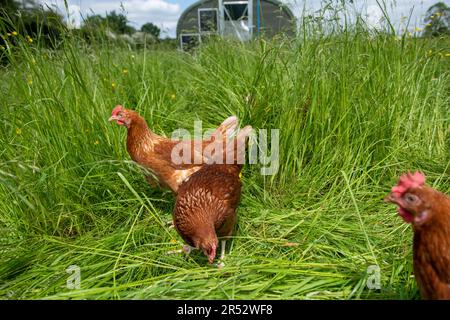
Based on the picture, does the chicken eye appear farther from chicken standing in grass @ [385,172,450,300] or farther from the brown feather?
the brown feather

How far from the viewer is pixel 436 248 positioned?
88 cm

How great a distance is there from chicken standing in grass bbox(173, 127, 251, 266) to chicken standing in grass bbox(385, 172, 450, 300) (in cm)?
80

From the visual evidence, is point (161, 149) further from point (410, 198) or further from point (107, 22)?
point (410, 198)

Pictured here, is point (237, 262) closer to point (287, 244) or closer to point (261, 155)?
point (287, 244)

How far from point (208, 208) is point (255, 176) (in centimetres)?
62

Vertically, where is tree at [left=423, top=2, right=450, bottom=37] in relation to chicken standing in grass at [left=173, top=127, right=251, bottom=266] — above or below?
above

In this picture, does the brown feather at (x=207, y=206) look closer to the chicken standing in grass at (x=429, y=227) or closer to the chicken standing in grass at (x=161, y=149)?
the chicken standing in grass at (x=161, y=149)

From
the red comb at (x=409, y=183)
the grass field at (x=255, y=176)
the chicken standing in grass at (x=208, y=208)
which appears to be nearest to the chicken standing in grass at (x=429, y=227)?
the red comb at (x=409, y=183)

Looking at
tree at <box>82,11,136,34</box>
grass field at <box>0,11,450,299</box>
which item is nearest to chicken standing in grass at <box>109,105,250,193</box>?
grass field at <box>0,11,450,299</box>

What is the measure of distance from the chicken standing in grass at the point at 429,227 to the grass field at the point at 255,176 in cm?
28

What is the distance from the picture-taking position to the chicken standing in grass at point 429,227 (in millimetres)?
874

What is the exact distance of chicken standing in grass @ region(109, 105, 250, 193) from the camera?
6.79ft

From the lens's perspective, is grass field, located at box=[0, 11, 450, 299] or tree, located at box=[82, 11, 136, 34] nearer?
grass field, located at box=[0, 11, 450, 299]

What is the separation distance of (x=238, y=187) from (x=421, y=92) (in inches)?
66.6
